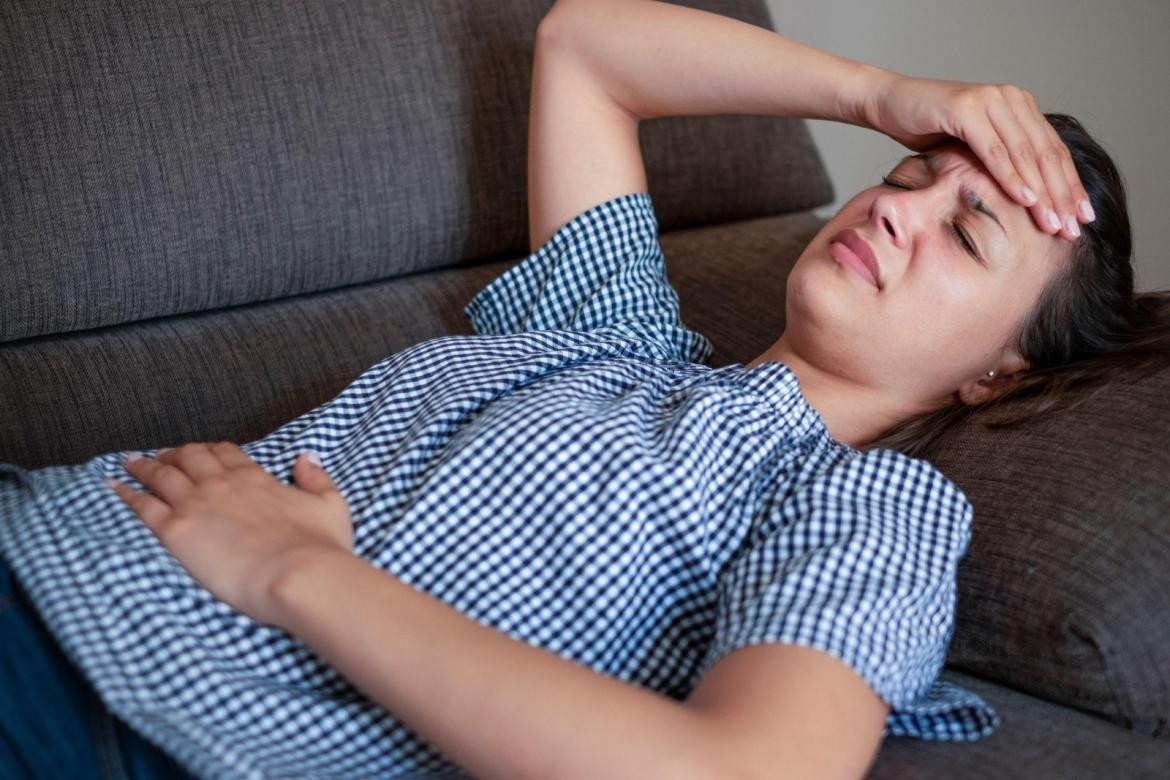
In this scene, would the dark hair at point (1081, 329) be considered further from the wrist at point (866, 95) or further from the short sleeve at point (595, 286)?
the short sleeve at point (595, 286)

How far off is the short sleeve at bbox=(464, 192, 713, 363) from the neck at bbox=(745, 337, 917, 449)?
15 centimetres

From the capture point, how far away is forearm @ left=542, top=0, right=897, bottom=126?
1.42m

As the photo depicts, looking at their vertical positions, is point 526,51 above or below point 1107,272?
above

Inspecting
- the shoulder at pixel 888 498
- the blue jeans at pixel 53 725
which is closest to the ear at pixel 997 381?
the shoulder at pixel 888 498

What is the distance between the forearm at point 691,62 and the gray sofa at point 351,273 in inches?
9.4

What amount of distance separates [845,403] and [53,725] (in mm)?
880

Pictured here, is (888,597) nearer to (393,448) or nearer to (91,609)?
(393,448)

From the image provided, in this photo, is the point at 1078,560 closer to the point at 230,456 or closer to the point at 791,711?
the point at 791,711

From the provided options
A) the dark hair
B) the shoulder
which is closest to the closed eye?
the dark hair

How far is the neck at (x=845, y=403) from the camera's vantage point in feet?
4.32

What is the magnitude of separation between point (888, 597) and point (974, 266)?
20.1 inches

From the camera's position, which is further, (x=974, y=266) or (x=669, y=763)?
(x=974, y=266)

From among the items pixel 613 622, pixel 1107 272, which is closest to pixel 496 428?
pixel 613 622

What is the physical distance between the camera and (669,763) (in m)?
0.73
